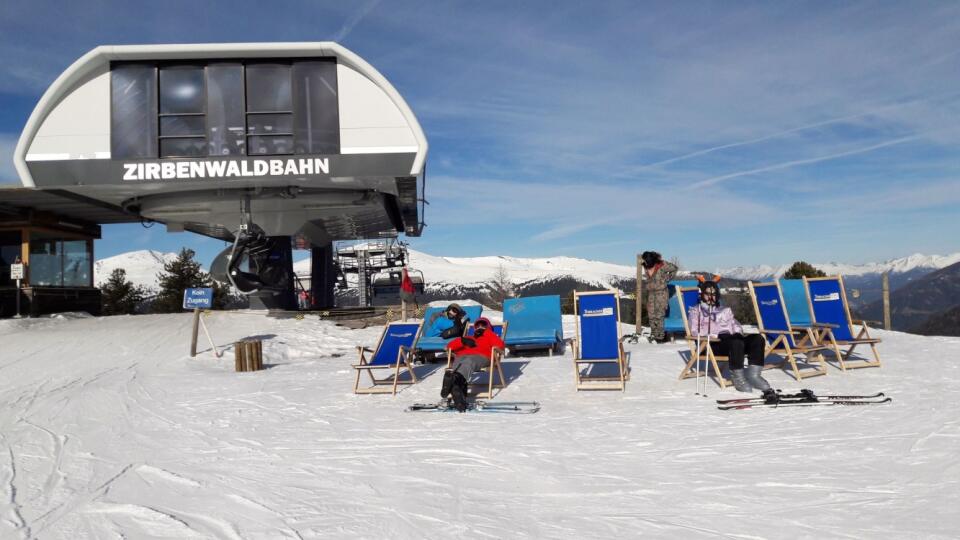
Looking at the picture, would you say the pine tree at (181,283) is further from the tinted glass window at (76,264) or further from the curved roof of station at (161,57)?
the curved roof of station at (161,57)

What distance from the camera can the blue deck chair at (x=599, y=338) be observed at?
7312 millimetres

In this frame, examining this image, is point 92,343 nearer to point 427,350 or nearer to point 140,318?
point 140,318

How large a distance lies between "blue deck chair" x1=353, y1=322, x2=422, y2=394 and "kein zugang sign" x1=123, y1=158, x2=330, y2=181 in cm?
572

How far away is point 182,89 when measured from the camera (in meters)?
13.0

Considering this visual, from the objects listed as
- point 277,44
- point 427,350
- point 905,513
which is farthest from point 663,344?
point 277,44

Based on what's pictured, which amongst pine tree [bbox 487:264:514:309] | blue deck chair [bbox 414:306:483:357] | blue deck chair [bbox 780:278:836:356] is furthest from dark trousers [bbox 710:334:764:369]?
pine tree [bbox 487:264:514:309]

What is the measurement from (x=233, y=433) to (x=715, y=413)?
4.33 meters

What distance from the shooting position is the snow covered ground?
10.6 ft

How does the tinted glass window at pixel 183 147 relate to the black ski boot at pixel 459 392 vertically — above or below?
above

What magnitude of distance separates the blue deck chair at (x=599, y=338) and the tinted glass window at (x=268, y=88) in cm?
830

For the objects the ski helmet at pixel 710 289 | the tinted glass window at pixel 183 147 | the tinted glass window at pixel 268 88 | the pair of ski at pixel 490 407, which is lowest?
the pair of ski at pixel 490 407

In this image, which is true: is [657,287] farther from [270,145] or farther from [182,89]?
[182,89]

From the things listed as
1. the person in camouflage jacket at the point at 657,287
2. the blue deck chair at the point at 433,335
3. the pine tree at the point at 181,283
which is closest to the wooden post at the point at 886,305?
the person in camouflage jacket at the point at 657,287

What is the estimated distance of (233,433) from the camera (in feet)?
18.7
